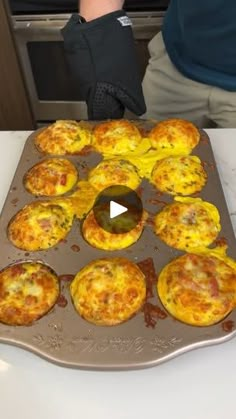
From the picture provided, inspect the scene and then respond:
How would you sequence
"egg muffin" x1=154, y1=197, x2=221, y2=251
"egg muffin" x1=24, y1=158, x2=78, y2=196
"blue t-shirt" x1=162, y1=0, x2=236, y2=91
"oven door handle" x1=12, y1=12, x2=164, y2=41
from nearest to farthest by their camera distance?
"egg muffin" x1=154, y1=197, x2=221, y2=251 → "egg muffin" x1=24, y1=158, x2=78, y2=196 → "blue t-shirt" x1=162, y1=0, x2=236, y2=91 → "oven door handle" x1=12, y1=12, x2=164, y2=41

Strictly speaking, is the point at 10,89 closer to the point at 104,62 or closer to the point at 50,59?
the point at 50,59

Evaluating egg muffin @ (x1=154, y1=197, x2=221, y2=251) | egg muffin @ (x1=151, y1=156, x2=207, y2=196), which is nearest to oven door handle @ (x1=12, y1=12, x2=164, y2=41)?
egg muffin @ (x1=151, y1=156, x2=207, y2=196)

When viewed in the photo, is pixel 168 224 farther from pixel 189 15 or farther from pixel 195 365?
pixel 189 15

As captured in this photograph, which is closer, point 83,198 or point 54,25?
point 83,198

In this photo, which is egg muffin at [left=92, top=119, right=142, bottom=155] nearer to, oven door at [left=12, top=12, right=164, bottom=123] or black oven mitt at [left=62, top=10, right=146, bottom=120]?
black oven mitt at [left=62, top=10, right=146, bottom=120]

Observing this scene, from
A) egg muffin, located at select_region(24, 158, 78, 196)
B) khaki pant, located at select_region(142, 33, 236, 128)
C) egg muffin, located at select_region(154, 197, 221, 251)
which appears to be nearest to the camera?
egg muffin, located at select_region(154, 197, 221, 251)
